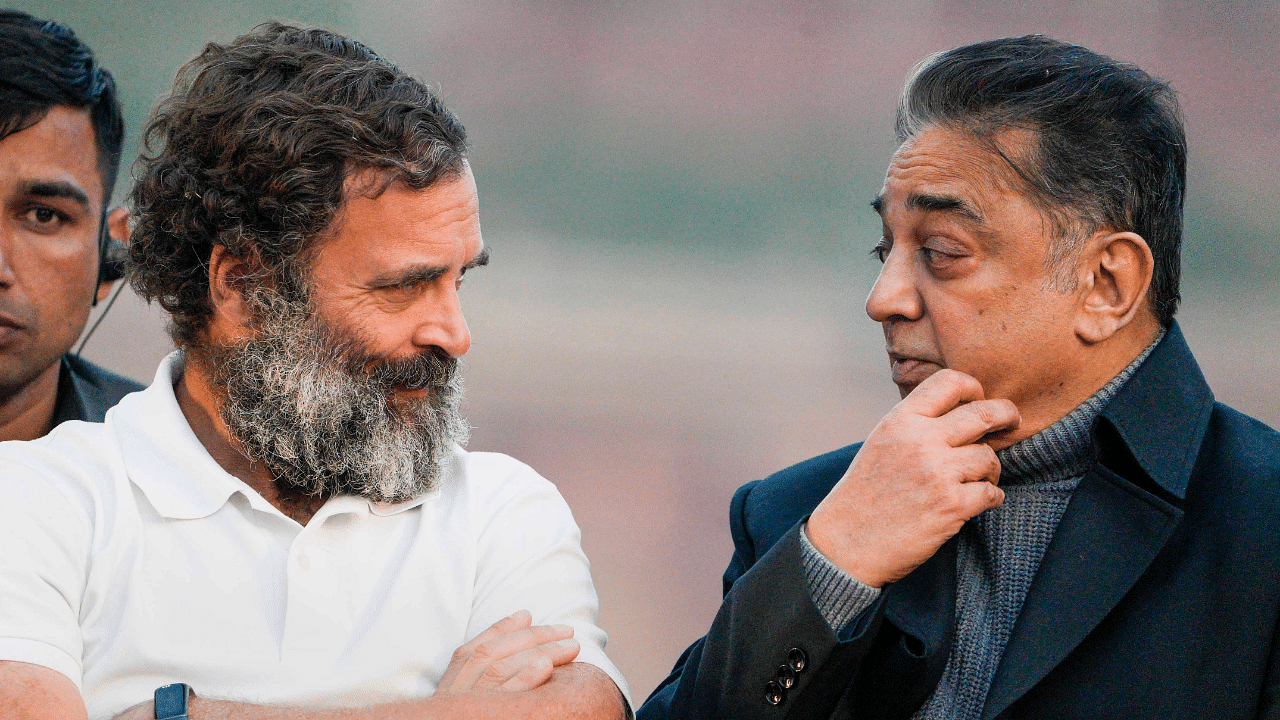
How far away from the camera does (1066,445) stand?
211cm

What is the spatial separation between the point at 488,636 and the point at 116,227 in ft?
6.10

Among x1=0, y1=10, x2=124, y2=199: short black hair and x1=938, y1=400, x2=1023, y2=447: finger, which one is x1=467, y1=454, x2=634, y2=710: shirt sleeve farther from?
x1=0, y1=10, x2=124, y2=199: short black hair

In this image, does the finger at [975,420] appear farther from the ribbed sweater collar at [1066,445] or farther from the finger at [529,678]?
the finger at [529,678]

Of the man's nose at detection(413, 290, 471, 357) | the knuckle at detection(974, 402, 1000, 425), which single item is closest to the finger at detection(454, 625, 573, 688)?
the man's nose at detection(413, 290, 471, 357)

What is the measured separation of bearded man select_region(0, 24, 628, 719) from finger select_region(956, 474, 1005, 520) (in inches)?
29.3

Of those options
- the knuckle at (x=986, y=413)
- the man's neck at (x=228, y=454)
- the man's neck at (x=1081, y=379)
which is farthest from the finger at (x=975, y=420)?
the man's neck at (x=228, y=454)

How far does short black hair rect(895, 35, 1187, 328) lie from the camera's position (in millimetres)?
2074

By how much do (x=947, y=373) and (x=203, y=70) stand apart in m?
1.80

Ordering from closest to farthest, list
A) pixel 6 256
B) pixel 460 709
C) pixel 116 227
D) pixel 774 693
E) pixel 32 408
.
→ pixel 460 709, pixel 774 693, pixel 6 256, pixel 32 408, pixel 116 227

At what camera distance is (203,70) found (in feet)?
8.16

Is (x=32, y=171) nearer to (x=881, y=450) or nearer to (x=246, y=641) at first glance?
(x=246, y=641)

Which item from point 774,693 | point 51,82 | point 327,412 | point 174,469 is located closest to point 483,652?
point 774,693

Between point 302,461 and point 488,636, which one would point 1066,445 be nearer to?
point 488,636

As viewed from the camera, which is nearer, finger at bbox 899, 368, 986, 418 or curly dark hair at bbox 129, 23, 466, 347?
finger at bbox 899, 368, 986, 418
